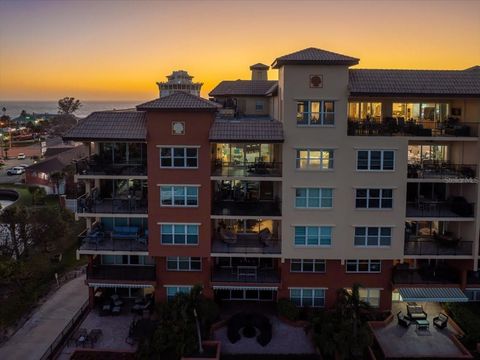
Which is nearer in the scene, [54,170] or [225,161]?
[225,161]

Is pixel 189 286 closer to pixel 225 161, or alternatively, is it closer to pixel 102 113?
pixel 225 161

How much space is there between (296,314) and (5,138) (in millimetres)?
127974

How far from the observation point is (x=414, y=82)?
2939 centimetres

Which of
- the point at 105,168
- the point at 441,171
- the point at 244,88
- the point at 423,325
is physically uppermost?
the point at 244,88

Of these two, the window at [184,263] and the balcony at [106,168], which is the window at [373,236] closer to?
the window at [184,263]

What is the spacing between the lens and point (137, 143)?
103 feet

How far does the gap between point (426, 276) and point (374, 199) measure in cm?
676

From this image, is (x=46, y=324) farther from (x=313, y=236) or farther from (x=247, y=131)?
(x=313, y=236)

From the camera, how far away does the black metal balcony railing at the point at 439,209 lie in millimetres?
29891

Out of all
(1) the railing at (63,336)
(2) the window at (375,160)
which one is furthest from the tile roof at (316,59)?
(1) the railing at (63,336)

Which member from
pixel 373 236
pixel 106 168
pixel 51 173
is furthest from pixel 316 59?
pixel 51 173

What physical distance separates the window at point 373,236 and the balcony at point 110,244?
46.5 feet

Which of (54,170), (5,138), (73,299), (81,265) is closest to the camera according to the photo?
(73,299)

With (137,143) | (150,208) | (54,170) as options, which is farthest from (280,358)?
(54,170)
